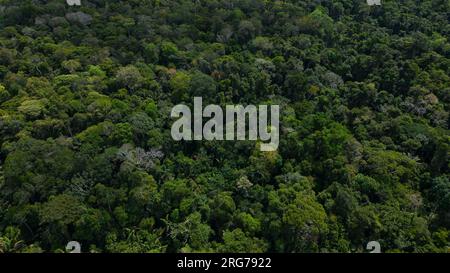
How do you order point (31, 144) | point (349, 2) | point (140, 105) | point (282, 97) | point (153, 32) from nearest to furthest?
point (31, 144), point (140, 105), point (282, 97), point (153, 32), point (349, 2)

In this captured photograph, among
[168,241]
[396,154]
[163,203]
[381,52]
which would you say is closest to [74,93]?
[163,203]

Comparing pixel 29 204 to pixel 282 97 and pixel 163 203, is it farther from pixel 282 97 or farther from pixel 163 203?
pixel 282 97

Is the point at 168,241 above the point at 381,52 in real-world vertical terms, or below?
below

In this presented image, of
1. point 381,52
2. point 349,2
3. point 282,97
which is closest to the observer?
point 282,97

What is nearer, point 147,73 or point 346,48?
point 147,73

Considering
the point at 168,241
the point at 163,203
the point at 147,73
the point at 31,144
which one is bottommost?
the point at 168,241

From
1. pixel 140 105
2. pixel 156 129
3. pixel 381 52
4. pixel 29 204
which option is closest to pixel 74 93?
pixel 140 105
